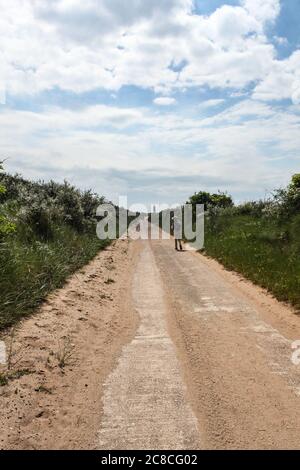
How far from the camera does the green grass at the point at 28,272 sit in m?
8.01

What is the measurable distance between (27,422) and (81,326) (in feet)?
11.5

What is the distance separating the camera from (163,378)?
5926mm

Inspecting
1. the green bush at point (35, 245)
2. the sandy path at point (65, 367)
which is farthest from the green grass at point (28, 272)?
the sandy path at point (65, 367)

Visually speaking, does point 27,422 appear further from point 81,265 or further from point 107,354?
point 81,265

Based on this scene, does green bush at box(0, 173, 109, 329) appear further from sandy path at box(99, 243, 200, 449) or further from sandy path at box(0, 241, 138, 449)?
sandy path at box(99, 243, 200, 449)

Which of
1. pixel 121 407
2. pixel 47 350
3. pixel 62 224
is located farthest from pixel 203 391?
pixel 62 224

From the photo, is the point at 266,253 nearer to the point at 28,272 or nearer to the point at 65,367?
the point at 28,272

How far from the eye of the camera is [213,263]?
57.3 feet

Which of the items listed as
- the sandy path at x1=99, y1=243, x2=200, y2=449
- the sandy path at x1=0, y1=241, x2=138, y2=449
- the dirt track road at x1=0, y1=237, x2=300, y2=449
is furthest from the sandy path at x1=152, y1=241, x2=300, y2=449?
the sandy path at x1=0, y1=241, x2=138, y2=449

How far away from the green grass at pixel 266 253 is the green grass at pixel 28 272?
18.0 feet

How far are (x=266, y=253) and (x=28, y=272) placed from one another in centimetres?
893

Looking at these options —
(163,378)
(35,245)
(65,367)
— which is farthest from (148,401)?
(35,245)

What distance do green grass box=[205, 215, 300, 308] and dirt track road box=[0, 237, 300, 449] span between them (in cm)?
93

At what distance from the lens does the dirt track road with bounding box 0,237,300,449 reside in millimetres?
4508
